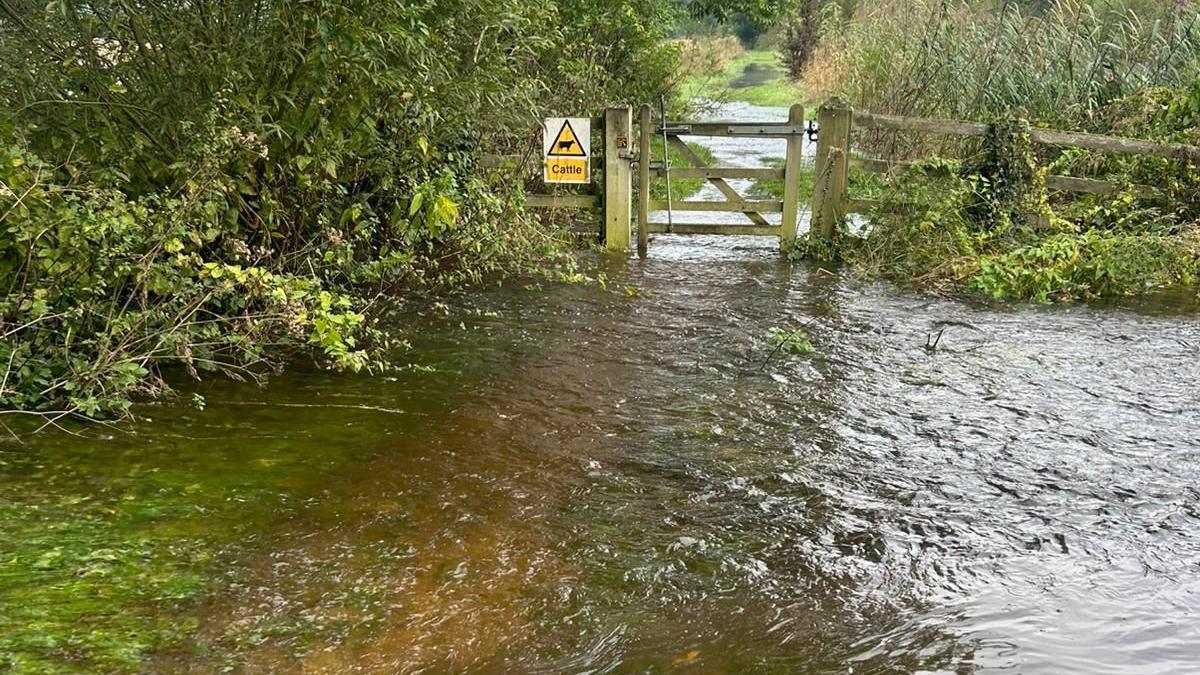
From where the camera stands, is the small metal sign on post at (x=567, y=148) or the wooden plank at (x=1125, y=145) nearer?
the wooden plank at (x=1125, y=145)

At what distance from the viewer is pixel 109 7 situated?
19.7 feet

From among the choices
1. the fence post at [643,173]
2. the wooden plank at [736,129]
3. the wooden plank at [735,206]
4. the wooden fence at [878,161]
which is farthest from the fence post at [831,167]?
the fence post at [643,173]

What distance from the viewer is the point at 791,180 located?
1107cm

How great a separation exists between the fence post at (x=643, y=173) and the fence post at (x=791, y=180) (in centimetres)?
168

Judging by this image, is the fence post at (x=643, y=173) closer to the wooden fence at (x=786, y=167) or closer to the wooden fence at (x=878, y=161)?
the wooden fence at (x=786, y=167)

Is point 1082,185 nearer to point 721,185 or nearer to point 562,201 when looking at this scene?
point 721,185

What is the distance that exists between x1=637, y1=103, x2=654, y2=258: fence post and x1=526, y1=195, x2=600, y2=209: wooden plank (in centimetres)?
63

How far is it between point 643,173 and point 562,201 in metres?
1.08

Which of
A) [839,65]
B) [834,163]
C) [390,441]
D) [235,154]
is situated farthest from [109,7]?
[839,65]

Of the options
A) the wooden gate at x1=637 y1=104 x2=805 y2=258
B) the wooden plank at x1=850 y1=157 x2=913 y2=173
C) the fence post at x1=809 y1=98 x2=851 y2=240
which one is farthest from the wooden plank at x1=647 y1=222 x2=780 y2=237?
the wooden plank at x1=850 y1=157 x2=913 y2=173

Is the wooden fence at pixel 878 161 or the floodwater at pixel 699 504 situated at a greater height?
the wooden fence at pixel 878 161

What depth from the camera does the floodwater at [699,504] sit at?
12.4 feet

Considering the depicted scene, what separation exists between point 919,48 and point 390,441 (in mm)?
10780

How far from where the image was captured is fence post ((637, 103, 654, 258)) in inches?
436
